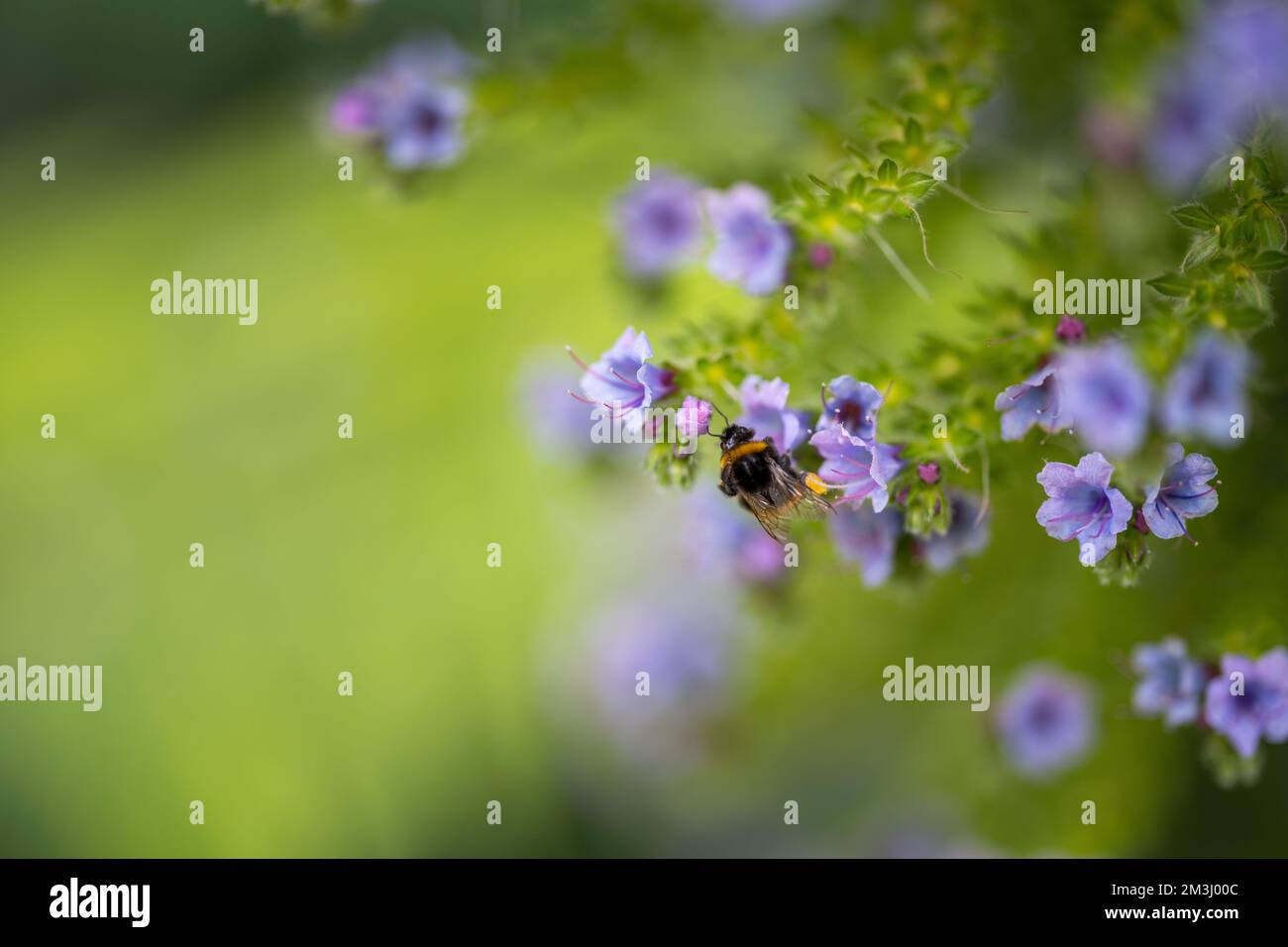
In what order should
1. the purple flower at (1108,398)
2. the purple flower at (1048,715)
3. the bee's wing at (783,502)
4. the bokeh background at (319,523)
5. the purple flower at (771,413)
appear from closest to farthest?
the purple flower at (1108,398) → the purple flower at (771,413) → the bee's wing at (783,502) → the purple flower at (1048,715) → the bokeh background at (319,523)

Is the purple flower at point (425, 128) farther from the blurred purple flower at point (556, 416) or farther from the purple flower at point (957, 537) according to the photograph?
the purple flower at point (957, 537)

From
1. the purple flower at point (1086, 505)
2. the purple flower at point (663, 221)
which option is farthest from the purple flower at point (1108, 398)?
the purple flower at point (663, 221)

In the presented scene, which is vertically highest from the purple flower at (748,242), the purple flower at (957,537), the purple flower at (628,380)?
the purple flower at (748,242)

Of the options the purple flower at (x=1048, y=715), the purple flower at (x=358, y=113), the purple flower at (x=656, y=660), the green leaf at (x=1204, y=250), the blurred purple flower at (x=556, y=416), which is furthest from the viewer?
the purple flower at (x=656, y=660)

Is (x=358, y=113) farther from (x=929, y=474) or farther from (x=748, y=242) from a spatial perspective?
(x=929, y=474)

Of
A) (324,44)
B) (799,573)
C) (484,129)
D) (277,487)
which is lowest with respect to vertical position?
(799,573)
